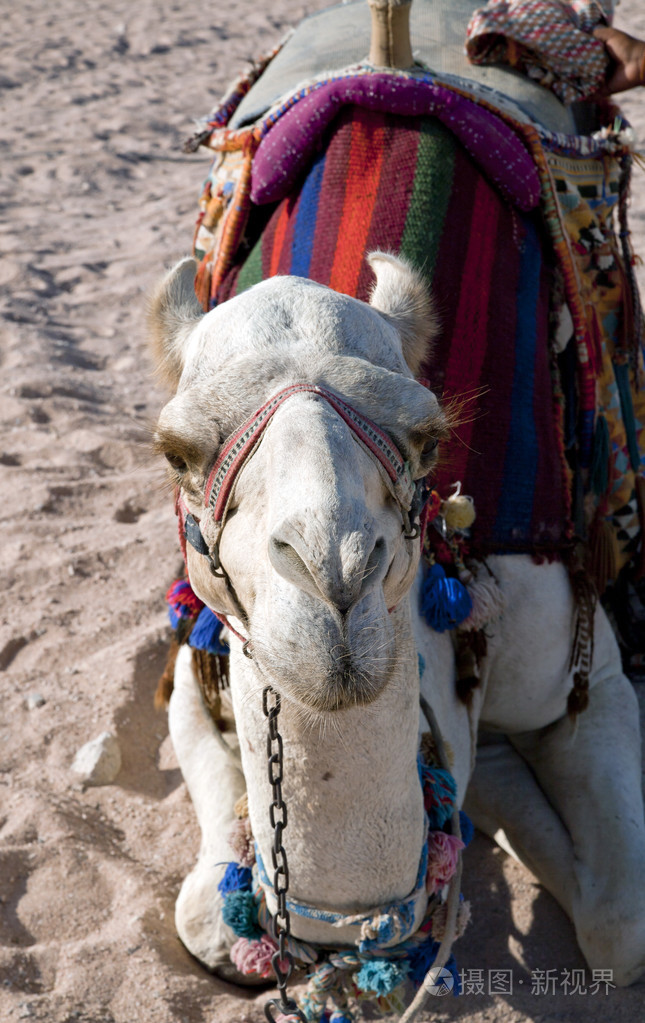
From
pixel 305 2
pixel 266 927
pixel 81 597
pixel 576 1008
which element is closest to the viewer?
pixel 266 927

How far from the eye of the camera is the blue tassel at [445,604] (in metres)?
2.25

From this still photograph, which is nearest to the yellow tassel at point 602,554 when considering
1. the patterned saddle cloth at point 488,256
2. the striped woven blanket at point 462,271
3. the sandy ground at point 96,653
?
the patterned saddle cloth at point 488,256

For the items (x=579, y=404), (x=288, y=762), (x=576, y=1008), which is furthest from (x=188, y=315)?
(x=576, y=1008)

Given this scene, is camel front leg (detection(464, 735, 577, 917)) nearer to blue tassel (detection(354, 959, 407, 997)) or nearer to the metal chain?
blue tassel (detection(354, 959, 407, 997))

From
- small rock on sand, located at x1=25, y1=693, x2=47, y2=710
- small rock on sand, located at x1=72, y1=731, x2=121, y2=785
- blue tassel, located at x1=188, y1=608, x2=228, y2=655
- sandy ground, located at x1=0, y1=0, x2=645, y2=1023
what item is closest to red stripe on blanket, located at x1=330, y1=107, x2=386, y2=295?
blue tassel, located at x1=188, y1=608, x2=228, y2=655

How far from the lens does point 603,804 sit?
246 cm

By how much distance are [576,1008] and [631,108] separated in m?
8.06

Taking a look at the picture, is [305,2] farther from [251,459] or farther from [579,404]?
[251,459]

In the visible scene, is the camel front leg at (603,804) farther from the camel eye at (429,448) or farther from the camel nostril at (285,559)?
the camel nostril at (285,559)

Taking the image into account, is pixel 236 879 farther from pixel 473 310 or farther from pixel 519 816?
pixel 473 310

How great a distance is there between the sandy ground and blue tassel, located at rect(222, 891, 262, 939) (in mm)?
333

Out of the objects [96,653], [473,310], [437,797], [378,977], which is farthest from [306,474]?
[96,653]

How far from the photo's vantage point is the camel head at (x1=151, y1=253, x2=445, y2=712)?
52.0 inches

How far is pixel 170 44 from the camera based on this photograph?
1123 cm
